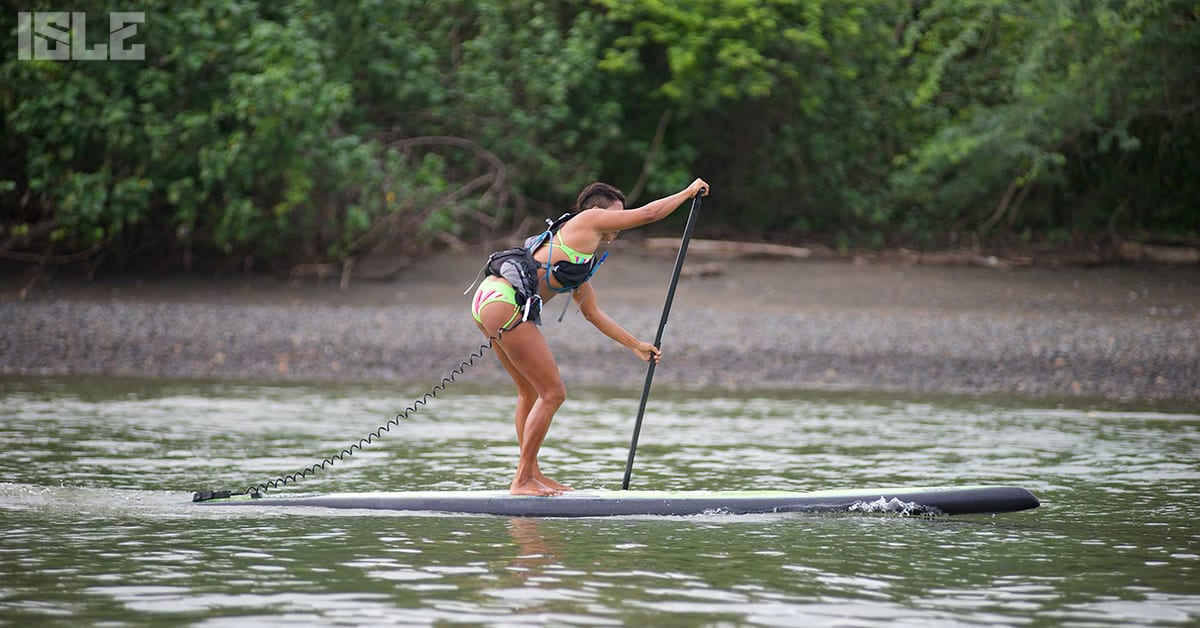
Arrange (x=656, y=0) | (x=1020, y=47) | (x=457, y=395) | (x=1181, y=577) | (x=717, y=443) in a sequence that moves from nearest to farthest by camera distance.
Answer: (x=1181, y=577) < (x=717, y=443) < (x=457, y=395) < (x=656, y=0) < (x=1020, y=47)

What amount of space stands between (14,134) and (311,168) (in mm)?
3468

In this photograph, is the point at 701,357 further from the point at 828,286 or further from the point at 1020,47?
the point at 1020,47

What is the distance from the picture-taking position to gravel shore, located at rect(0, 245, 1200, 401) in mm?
15047

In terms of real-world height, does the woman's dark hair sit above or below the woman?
above

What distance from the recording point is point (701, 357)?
15.6m

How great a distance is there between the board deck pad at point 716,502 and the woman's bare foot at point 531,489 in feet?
0.24

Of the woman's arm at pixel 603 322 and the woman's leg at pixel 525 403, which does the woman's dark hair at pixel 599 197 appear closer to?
the woman's arm at pixel 603 322

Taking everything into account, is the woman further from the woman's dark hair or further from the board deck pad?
the board deck pad

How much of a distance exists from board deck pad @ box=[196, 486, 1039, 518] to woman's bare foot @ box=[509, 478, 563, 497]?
2.9 inches

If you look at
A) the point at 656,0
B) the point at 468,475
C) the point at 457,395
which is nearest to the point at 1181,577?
the point at 468,475

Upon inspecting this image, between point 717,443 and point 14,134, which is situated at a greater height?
point 14,134

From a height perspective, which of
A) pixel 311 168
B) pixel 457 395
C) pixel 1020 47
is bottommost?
pixel 457 395

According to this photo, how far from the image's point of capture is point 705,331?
16531 millimetres

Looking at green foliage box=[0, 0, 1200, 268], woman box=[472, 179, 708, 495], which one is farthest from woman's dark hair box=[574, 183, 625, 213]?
green foliage box=[0, 0, 1200, 268]
